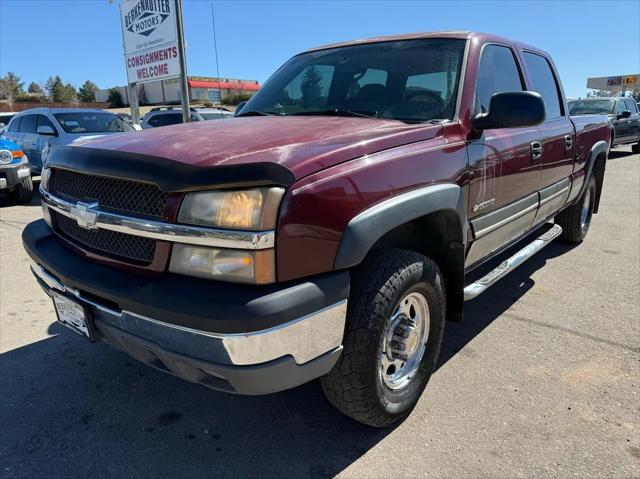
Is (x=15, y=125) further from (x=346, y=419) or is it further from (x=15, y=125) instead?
(x=346, y=419)

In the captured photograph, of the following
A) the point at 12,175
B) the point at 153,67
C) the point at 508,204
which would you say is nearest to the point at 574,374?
the point at 508,204

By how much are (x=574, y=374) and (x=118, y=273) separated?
2582mm

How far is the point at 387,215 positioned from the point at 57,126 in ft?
31.1

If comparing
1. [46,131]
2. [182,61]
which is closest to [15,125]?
[46,131]

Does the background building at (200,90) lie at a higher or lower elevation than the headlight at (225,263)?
higher

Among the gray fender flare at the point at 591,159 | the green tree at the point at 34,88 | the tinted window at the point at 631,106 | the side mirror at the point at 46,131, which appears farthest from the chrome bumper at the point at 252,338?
the green tree at the point at 34,88

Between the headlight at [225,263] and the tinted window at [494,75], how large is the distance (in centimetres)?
182

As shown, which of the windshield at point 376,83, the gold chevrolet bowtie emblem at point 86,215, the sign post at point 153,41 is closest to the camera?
the gold chevrolet bowtie emblem at point 86,215

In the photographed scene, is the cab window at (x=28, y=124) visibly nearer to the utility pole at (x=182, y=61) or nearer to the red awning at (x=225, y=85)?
the utility pole at (x=182, y=61)

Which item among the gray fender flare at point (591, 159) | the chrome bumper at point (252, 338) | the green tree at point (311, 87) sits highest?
the green tree at point (311, 87)

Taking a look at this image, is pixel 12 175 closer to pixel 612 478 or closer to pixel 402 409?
pixel 402 409

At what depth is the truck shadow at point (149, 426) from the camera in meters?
2.13

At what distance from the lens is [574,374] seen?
2.84 metres

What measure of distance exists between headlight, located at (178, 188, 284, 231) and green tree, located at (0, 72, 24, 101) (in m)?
81.8
